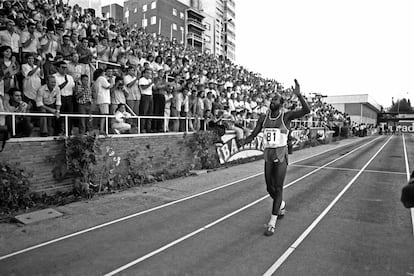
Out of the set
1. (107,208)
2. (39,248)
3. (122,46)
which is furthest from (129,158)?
(122,46)

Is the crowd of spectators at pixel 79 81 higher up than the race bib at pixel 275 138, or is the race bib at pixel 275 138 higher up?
the crowd of spectators at pixel 79 81

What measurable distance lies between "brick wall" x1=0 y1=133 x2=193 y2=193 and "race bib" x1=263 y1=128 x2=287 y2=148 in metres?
5.01

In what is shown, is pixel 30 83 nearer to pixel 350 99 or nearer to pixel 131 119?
pixel 131 119

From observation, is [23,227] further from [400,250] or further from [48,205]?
[400,250]

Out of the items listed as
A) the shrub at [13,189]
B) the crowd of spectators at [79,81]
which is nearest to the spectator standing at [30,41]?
the crowd of spectators at [79,81]

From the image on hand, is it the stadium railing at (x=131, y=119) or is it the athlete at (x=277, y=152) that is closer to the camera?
the athlete at (x=277, y=152)

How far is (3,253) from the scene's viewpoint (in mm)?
4703

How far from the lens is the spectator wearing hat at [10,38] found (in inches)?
334

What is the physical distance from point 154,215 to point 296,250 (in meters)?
3.11

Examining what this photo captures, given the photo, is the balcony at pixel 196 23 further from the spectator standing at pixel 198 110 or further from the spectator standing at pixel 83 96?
the spectator standing at pixel 83 96

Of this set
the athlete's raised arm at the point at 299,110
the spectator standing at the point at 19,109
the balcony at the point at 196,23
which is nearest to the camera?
the athlete's raised arm at the point at 299,110

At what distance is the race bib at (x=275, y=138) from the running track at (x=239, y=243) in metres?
1.55

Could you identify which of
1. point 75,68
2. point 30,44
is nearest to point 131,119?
point 75,68

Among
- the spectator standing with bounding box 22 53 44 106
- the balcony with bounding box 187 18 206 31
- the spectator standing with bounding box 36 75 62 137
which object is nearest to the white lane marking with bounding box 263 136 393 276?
the spectator standing with bounding box 36 75 62 137
